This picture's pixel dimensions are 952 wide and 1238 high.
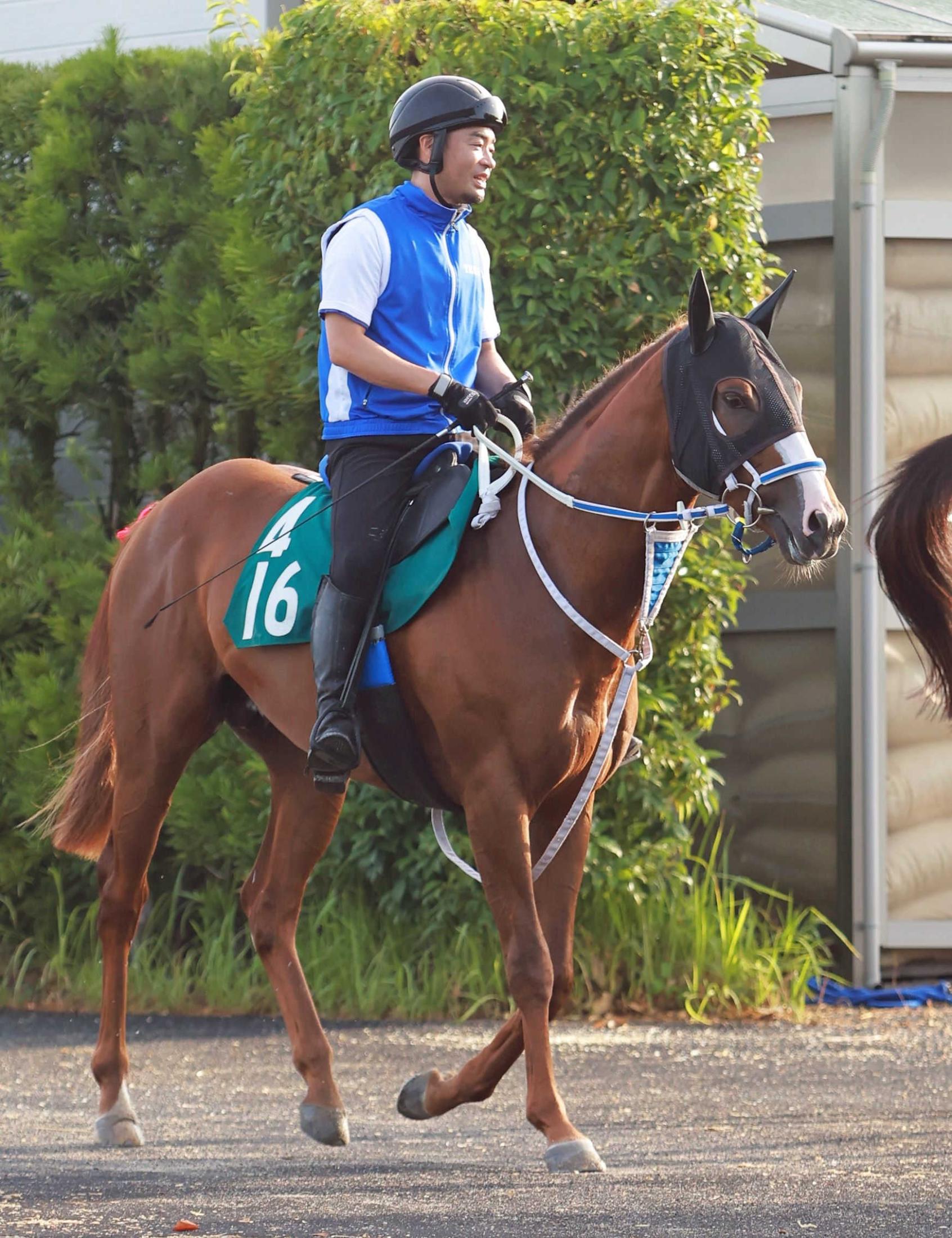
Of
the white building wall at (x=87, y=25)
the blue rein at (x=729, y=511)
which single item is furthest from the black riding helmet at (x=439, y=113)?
the white building wall at (x=87, y=25)

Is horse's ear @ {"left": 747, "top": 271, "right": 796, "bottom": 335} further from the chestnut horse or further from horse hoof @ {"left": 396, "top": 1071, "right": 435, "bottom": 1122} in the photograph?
horse hoof @ {"left": 396, "top": 1071, "right": 435, "bottom": 1122}

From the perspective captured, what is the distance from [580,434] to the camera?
17.2 ft

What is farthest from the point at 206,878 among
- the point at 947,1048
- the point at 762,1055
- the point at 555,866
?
the point at 555,866

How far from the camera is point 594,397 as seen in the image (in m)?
5.29

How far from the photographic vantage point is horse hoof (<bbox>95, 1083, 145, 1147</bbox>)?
230 inches

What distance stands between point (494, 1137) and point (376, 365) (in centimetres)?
246

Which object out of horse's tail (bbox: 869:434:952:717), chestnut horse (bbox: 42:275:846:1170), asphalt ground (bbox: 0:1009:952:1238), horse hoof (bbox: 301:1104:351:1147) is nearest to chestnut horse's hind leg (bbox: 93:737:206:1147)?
chestnut horse (bbox: 42:275:846:1170)

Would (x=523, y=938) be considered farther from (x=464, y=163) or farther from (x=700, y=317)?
(x=464, y=163)

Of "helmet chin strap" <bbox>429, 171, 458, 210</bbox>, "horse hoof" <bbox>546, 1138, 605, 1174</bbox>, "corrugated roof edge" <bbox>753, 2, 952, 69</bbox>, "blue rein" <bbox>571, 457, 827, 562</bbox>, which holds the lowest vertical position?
"horse hoof" <bbox>546, 1138, 605, 1174</bbox>

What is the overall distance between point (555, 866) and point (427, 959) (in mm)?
3208

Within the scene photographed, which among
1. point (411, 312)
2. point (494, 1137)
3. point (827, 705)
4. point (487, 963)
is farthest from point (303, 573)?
point (827, 705)

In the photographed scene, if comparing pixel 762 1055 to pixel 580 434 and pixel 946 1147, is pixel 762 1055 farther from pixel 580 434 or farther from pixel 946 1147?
pixel 580 434

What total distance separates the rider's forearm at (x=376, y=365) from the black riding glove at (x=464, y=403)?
0.06 m

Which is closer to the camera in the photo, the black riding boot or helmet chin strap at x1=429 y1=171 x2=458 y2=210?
the black riding boot
